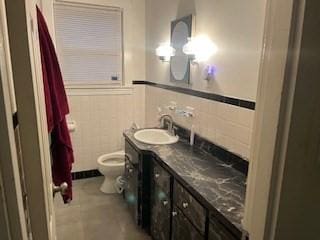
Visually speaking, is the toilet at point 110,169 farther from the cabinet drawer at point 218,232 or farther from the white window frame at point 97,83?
the cabinet drawer at point 218,232

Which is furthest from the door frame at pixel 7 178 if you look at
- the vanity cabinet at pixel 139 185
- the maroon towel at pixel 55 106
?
the vanity cabinet at pixel 139 185

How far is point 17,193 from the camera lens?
457mm

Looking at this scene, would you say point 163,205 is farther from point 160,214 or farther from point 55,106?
point 55,106

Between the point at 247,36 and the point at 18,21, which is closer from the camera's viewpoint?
the point at 18,21

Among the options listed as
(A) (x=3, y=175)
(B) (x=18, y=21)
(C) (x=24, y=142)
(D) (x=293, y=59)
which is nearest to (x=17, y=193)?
(A) (x=3, y=175)

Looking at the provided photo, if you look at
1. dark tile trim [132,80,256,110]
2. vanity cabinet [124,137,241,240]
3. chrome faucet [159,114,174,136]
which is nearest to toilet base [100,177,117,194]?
vanity cabinet [124,137,241,240]

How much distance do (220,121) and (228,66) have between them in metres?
0.43

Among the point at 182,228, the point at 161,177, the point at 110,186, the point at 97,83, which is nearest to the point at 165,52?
the point at 97,83

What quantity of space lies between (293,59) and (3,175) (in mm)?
562

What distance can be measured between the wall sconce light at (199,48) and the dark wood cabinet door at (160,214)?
1.14 metres

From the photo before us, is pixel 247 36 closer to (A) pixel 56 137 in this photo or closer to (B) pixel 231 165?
(B) pixel 231 165

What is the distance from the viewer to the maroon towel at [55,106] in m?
1.30

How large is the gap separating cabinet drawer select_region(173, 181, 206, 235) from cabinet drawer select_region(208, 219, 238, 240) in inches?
2.5

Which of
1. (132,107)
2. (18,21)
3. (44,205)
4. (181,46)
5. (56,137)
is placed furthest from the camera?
(132,107)
